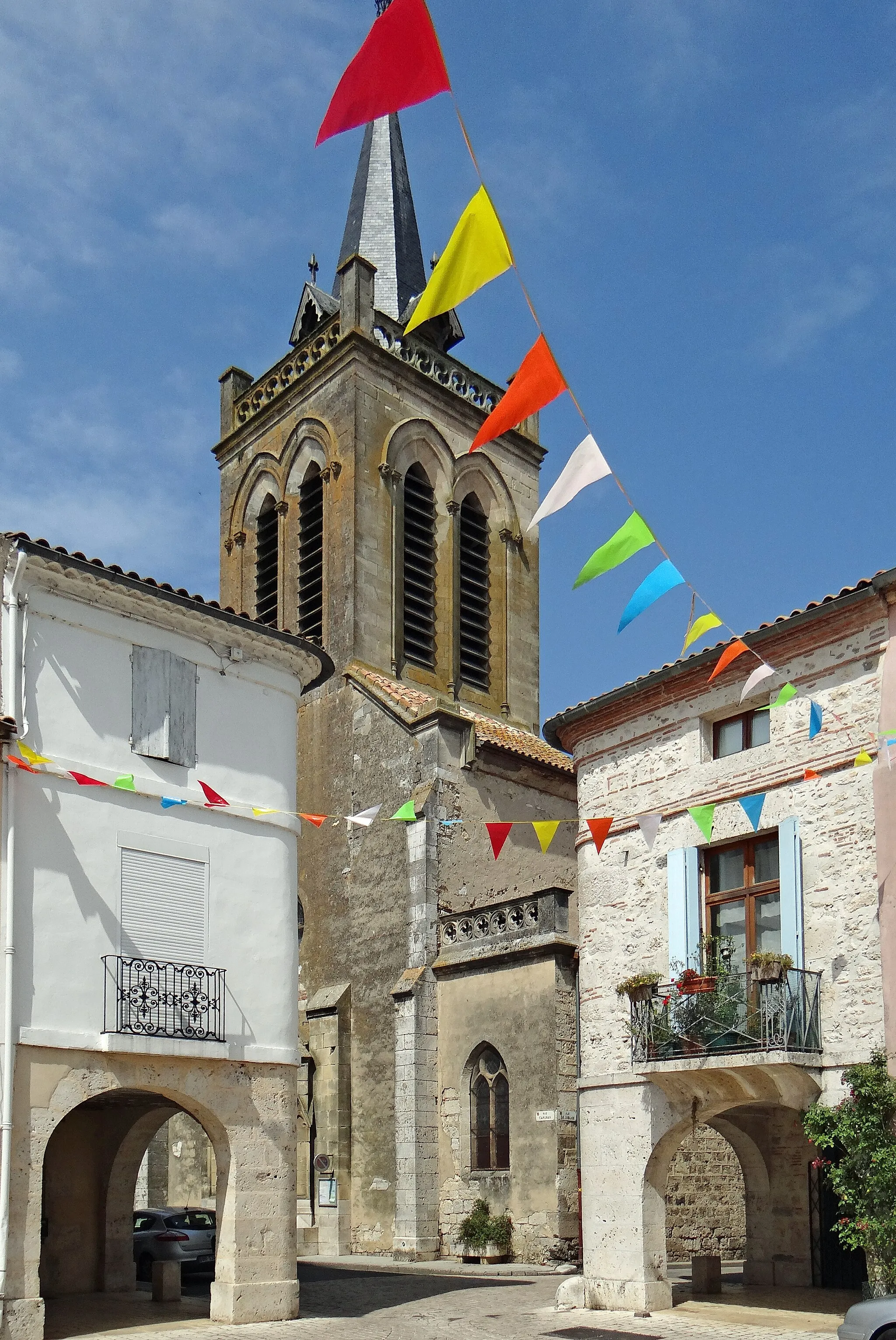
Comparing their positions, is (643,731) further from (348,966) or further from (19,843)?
(348,966)

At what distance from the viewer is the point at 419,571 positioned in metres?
26.2

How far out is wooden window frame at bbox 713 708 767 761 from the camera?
44.8 ft

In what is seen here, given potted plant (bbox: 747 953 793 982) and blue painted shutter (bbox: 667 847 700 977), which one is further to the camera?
blue painted shutter (bbox: 667 847 700 977)

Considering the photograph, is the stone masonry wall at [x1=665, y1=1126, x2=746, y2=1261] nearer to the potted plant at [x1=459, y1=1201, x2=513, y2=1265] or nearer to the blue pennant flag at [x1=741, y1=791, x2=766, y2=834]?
the potted plant at [x1=459, y1=1201, x2=513, y2=1265]

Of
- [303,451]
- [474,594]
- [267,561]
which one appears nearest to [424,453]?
[303,451]

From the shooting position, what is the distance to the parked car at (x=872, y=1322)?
896cm

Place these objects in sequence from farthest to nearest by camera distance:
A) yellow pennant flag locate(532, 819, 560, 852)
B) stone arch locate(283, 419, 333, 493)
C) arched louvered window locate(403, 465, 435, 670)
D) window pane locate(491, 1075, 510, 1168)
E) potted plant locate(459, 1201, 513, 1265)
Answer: stone arch locate(283, 419, 333, 493)
arched louvered window locate(403, 465, 435, 670)
window pane locate(491, 1075, 510, 1168)
potted plant locate(459, 1201, 513, 1265)
yellow pennant flag locate(532, 819, 560, 852)

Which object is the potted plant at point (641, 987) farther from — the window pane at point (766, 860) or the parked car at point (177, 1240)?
the parked car at point (177, 1240)

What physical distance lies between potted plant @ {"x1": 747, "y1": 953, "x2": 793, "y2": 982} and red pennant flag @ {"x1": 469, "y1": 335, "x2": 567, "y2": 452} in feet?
19.5

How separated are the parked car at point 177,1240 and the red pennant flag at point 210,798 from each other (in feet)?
20.8

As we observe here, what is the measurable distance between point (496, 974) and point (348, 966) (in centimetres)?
348

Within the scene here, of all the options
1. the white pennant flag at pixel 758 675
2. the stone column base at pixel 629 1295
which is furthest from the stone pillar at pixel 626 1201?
the white pennant flag at pixel 758 675

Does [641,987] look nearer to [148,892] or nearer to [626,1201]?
[626,1201]

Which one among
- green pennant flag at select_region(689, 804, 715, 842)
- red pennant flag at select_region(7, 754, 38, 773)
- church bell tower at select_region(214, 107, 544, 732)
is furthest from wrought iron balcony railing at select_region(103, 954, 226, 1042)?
church bell tower at select_region(214, 107, 544, 732)
